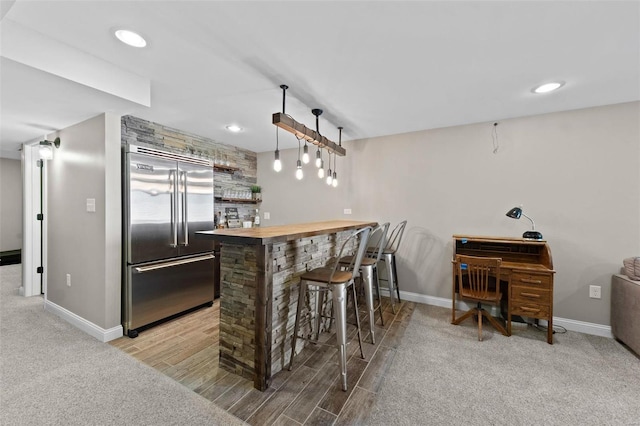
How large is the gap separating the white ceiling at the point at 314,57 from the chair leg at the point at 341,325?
5.71 feet

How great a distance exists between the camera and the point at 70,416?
1640 millimetres

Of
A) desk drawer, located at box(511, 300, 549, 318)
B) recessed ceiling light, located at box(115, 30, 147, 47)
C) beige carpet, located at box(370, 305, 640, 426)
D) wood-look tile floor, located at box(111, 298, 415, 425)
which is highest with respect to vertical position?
recessed ceiling light, located at box(115, 30, 147, 47)

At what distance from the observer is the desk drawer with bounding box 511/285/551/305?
2.57 metres

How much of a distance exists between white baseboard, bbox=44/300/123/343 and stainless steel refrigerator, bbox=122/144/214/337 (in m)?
0.10

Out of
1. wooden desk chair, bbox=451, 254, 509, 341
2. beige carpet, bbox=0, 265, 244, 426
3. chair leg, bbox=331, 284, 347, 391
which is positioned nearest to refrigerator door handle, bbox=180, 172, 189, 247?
beige carpet, bbox=0, 265, 244, 426

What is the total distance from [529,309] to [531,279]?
12.1 inches

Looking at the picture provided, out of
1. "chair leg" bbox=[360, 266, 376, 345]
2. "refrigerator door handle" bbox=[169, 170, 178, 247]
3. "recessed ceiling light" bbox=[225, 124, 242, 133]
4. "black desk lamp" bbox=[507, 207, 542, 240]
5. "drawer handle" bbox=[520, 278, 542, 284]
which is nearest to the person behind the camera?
"chair leg" bbox=[360, 266, 376, 345]

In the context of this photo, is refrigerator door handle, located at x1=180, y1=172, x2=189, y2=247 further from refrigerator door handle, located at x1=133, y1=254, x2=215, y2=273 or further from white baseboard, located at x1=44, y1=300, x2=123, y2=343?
white baseboard, located at x1=44, y1=300, x2=123, y2=343

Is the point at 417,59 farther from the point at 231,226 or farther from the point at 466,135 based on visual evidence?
the point at 231,226

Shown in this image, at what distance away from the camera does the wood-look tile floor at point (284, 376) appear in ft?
5.44

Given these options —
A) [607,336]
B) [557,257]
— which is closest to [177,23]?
[557,257]

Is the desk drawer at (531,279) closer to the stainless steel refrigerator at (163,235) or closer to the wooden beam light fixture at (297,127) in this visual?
the wooden beam light fixture at (297,127)

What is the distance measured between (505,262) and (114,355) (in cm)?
407

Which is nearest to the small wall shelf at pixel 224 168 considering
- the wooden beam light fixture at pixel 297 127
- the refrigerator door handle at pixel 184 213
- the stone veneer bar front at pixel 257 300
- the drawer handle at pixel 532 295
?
the refrigerator door handle at pixel 184 213
